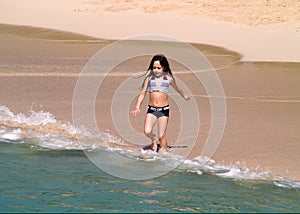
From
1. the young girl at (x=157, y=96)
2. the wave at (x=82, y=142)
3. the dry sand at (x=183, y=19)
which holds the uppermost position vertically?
the dry sand at (x=183, y=19)

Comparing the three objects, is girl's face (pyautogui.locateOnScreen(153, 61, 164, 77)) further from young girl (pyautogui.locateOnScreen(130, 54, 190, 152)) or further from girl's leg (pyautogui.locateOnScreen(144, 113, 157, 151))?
girl's leg (pyautogui.locateOnScreen(144, 113, 157, 151))

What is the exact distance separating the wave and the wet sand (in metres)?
0.18

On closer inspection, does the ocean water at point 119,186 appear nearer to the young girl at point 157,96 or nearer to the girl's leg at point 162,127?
the girl's leg at point 162,127

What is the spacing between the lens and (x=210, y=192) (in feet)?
19.4

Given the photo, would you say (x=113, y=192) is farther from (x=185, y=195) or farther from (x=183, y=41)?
(x=183, y=41)

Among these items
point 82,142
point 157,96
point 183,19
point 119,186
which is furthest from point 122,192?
point 183,19

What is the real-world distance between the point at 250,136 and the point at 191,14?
55.2 ft

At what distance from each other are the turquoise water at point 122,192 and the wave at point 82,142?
182 millimetres

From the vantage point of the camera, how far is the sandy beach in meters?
7.87

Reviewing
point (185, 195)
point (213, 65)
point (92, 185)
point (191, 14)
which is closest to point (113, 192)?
point (92, 185)

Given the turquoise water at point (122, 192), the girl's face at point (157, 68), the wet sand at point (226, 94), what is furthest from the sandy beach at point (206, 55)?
the girl's face at point (157, 68)

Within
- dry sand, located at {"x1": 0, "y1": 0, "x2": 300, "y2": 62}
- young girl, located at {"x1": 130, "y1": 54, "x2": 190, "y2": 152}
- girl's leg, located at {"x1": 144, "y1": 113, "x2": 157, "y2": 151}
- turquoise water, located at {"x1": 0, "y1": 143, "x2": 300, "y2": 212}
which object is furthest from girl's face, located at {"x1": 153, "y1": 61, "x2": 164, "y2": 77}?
dry sand, located at {"x1": 0, "y1": 0, "x2": 300, "y2": 62}

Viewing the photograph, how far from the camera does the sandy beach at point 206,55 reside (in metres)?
7.87

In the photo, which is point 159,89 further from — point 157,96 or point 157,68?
point 157,68
